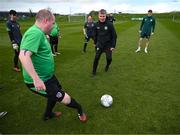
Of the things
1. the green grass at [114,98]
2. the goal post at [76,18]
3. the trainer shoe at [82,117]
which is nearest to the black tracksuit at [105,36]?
the green grass at [114,98]

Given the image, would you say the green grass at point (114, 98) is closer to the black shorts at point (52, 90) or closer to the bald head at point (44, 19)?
the black shorts at point (52, 90)

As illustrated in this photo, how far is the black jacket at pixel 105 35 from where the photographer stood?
8211 millimetres

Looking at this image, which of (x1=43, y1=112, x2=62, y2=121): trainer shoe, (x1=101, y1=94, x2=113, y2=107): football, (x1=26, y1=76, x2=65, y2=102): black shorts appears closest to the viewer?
(x1=26, y1=76, x2=65, y2=102): black shorts

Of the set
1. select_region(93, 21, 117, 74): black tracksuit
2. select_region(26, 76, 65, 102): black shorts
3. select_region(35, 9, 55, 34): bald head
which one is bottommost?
select_region(26, 76, 65, 102): black shorts

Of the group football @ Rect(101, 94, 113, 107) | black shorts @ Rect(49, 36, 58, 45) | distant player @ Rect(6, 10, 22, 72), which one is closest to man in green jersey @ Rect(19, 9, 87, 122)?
football @ Rect(101, 94, 113, 107)

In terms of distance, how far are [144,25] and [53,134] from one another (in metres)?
10.2

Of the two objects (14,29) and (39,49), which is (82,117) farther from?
(14,29)

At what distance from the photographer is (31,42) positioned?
3428mm

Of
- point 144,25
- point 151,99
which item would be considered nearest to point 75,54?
point 144,25

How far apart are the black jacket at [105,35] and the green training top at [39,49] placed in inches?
174

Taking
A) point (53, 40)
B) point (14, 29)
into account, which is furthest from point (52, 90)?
point (53, 40)

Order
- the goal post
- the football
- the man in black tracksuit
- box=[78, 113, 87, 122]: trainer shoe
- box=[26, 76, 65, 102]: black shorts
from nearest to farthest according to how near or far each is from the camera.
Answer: box=[26, 76, 65, 102]: black shorts
box=[78, 113, 87, 122]: trainer shoe
the football
the man in black tracksuit
the goal post

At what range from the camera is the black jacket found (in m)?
8.21

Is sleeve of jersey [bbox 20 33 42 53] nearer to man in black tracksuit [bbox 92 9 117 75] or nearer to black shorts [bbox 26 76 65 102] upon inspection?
black shorts [bbox 26 76 65 102]
